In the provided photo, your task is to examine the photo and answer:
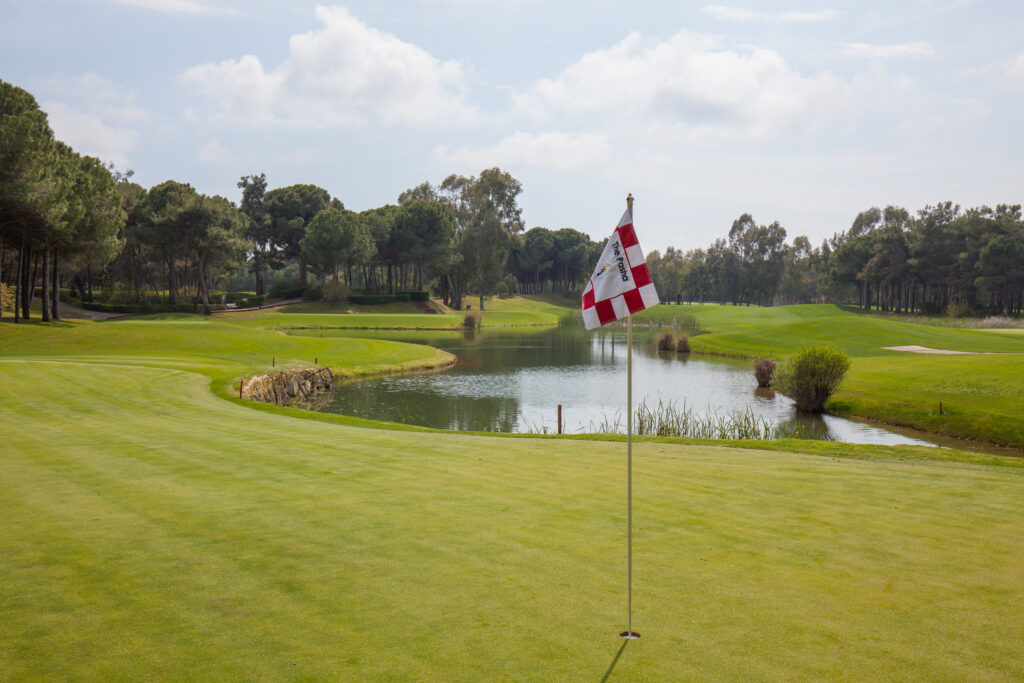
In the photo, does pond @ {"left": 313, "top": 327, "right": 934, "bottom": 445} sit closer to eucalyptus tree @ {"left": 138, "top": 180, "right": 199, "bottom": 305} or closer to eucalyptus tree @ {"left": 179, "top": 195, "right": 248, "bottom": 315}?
eucalyptus tree @ {"left": 179, "top": 195, "right": 248, "bottom": 315}

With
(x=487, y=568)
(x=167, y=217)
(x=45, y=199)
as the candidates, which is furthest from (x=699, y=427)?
(x=167, y=217)

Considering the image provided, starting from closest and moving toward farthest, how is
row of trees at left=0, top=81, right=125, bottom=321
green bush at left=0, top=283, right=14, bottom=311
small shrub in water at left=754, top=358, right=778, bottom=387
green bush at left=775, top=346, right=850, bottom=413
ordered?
green bush at left=775, top=346, right=850, bottom=413 < small shrub in water at left=754, top=358, right=778, bottom=387 < row of trees at left=0, top=81, right=125, bottom=321 < green bush at left=0, top=283, right=14, bottom=311

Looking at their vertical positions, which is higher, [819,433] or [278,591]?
[278,591]

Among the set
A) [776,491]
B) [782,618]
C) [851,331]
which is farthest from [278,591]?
[851,331]

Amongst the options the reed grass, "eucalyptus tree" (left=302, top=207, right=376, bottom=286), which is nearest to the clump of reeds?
the reed grass

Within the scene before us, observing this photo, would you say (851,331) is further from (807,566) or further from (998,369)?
(807,566)

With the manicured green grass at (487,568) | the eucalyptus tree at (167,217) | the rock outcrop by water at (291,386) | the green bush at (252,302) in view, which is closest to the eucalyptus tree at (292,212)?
the green bush at (252,302)

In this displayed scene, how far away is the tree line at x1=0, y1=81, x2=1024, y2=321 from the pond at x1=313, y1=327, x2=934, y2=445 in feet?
100.0

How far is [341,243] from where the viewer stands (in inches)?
3735

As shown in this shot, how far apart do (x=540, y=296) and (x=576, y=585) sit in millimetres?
146146

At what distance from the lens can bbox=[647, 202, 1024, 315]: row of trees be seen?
92375mm

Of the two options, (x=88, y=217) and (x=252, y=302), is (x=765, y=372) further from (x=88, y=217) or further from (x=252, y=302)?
(x=252, y=302)

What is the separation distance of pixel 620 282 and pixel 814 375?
84.7 ft

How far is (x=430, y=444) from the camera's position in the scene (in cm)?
1418
